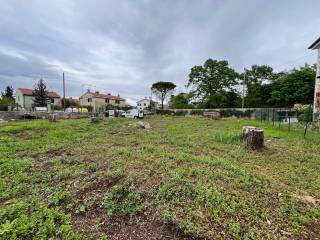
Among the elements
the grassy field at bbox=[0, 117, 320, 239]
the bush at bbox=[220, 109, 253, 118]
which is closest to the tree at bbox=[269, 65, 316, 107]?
the bush at bbox=[220, 109, 253, 118]

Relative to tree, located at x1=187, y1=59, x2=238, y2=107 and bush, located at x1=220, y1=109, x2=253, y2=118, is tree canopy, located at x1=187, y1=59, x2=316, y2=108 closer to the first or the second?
tree, located at x1=187, y1=59, x2=238, y2=107

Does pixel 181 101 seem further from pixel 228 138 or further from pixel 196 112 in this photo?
pixel 228 138

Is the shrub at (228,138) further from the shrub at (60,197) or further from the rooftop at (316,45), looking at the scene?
the rooftop at (316,45)

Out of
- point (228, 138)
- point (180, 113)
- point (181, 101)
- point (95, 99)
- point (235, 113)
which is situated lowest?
point (228, 138)

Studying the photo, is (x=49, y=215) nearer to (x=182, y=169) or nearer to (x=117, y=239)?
(x=117, y=239)

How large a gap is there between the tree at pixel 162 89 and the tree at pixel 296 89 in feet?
80.4

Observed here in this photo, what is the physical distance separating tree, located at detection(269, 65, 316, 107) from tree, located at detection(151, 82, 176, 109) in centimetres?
2452

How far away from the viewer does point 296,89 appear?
928 inches

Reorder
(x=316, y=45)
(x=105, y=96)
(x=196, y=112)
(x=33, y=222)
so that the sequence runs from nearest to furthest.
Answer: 1. (x=33, y=222)
2. (x=316, y=45)
3. (x=196, y=112)
4. (x=105, y=96)

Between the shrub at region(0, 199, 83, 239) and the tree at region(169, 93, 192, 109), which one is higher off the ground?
the tree at region(169, 93, 192, 109)

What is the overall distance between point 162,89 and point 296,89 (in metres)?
28.6

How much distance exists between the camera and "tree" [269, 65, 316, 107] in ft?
75.3

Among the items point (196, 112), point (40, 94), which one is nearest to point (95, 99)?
point (40, 94)

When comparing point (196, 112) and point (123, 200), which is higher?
point (196, 112)
